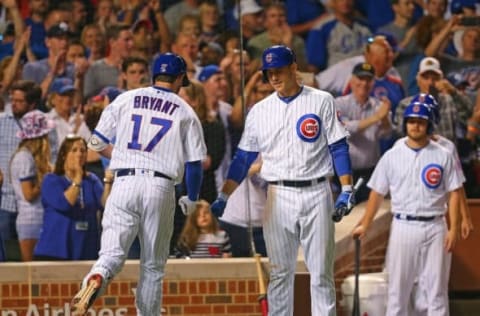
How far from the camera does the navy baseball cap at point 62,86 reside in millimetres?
11531

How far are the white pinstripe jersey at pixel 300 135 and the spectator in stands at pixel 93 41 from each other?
3335 mm

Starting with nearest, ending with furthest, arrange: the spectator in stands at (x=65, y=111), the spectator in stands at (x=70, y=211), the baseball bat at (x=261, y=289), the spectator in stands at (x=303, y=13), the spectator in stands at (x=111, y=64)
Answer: the baseball bat at (x=261, y=289) → the spectator in stands at (x=70, y=211) → the spectator in stands at (x=65, y=111) → the spectator in stands at (x=111, y=64) → the spectator in stands at (x=303, y=13)

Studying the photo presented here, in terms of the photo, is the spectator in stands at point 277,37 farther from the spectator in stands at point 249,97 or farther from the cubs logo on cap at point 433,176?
the cubs logo on cap at point 433,176

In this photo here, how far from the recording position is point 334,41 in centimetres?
1222

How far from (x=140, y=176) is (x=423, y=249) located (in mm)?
2490

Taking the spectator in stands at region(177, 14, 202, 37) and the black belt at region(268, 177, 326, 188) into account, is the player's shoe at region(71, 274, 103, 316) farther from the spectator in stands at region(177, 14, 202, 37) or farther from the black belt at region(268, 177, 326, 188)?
the spectator in stands at region(177, 14, 202, 37)

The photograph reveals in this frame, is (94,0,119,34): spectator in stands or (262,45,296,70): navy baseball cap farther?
(94,0,119,34): spectator in stands

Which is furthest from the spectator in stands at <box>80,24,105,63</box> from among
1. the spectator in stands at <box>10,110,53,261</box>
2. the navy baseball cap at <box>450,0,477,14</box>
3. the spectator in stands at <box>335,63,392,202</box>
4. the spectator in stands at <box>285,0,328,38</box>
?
the navy baseball cap at <box>450,0,477,14</box>

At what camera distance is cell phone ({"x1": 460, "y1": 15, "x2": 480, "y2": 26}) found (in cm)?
1205

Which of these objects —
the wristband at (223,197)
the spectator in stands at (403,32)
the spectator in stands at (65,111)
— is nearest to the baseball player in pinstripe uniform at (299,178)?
the wristband at (223,197)

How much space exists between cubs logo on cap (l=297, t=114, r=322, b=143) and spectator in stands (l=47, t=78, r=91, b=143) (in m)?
2.90

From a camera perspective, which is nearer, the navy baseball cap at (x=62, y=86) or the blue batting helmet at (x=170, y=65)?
the blue batting helmet at (x=170, y=65)

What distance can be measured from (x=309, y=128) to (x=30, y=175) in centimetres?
306

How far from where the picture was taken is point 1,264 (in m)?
10.6
